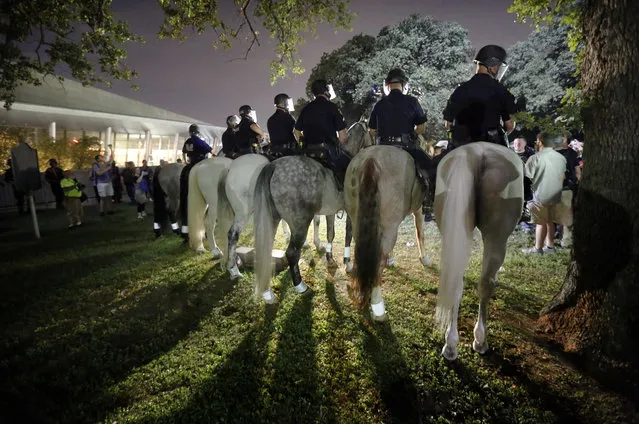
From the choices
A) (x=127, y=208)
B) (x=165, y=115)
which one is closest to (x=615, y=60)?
(x=127, y=208)

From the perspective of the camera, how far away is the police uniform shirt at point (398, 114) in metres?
4.39

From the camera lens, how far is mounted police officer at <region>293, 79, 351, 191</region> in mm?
5219

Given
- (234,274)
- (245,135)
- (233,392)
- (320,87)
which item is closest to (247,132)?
(245,135)

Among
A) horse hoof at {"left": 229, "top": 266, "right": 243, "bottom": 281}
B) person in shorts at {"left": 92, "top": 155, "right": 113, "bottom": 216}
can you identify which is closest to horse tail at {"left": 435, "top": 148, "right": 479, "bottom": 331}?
horse hoof at {"left": 229, "top": 266, "right": 243, "bottom": 281}

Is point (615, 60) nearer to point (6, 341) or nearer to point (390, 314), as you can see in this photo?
point (390, 314)

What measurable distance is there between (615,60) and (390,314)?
3613 mm

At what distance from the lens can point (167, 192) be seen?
8820 mm

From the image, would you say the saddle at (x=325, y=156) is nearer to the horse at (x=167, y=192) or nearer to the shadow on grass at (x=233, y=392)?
the shadow on grass at (x=233, y=392)

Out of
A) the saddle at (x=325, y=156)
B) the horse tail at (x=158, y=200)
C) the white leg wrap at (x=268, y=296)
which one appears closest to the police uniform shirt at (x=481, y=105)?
the saddle at (x=325, y=156)

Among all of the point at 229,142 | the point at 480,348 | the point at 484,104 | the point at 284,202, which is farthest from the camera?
the point at 229,142

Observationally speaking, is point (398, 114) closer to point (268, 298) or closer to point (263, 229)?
point (263, 229)

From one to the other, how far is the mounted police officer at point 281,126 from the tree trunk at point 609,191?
422 centimetres

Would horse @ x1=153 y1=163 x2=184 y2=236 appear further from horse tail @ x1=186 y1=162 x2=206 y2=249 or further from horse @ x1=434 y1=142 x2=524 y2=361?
horse @ x1=434 y1=142 x2=524 y2=361

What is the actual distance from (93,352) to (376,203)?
3.72 metres
